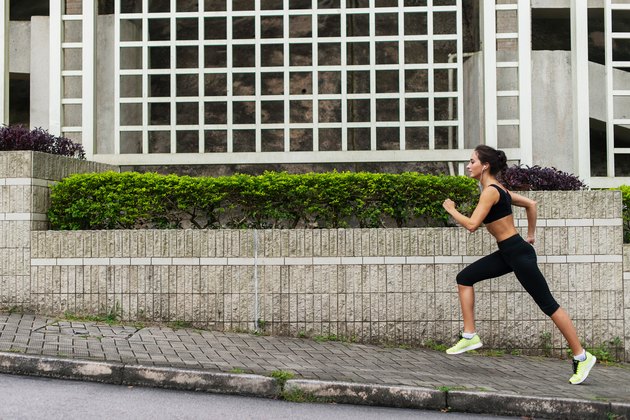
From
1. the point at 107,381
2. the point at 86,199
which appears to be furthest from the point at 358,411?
the point at 86,199

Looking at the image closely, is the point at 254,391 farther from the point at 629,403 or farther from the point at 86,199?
the point at 86,199

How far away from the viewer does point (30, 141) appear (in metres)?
9.25

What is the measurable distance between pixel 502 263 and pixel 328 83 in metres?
5.81

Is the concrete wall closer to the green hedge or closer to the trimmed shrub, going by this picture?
the green hedge

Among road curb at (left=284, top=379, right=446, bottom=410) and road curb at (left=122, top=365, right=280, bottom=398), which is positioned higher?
road curb at (left=122, top=365, right=280, bottom=398)

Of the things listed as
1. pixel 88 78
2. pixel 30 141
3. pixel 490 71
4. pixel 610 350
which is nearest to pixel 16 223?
pixel 30 141

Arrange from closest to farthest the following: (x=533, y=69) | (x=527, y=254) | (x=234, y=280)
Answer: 1. (x=527, y=254)
2. (x=234, y=280)
3. (x=533, y=69)

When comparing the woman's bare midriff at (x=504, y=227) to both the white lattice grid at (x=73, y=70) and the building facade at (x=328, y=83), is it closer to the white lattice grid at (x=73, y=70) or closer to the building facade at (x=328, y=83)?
the building facade at (x=328, y=83)

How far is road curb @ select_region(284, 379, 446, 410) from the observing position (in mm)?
6230

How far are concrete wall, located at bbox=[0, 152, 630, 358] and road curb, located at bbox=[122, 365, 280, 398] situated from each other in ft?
7.24

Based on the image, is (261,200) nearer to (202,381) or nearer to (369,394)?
(202,381)

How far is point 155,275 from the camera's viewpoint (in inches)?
343

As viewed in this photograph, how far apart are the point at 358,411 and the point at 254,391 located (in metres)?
0.89

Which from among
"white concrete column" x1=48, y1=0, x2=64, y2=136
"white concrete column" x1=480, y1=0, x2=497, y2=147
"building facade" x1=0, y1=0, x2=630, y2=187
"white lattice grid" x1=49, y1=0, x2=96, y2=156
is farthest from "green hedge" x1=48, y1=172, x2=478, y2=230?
"white concrete column" x1=48, y1=0, x2=64, y2=136
